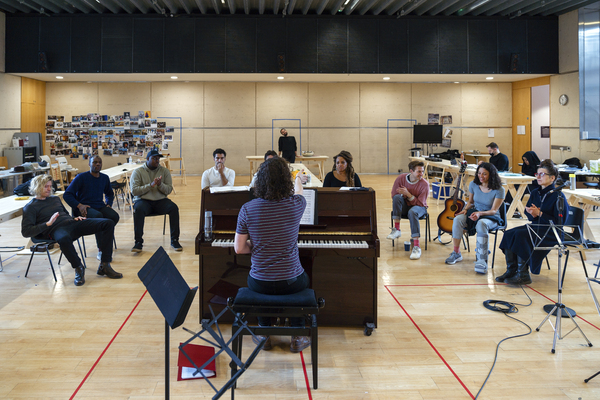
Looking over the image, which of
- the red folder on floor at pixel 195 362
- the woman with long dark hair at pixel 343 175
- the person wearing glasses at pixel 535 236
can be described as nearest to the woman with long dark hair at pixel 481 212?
the person wearing glasses at pixel 535 236

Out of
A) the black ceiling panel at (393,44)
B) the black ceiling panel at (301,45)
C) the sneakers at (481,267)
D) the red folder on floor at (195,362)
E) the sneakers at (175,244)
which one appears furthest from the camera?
the black ceiling panel at (393,44)

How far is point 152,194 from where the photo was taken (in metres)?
6.07

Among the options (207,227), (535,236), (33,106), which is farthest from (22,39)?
(535,236)

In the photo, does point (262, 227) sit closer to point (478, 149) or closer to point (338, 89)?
point (338, 89)

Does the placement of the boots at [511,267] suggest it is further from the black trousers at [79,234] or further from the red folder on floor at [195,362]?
the black trousers at [79,234]

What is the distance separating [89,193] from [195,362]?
3231mm

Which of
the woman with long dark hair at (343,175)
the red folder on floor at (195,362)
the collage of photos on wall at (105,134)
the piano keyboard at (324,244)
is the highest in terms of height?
the collage of photos on wall at (105,134)

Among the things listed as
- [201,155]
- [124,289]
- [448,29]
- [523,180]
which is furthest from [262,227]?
[201,155]

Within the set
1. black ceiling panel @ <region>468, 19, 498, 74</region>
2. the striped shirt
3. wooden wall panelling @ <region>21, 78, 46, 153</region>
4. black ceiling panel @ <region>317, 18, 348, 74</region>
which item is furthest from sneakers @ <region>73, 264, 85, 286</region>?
black ceiling panel @ <region>468, 19, 498, 74</region>

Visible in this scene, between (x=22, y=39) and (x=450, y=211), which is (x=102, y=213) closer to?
(x=450, y=211)

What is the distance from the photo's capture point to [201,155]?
47.9 feet

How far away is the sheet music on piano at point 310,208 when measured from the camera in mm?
3656

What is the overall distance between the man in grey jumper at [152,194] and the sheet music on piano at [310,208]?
280cm

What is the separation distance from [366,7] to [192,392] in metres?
10.7
